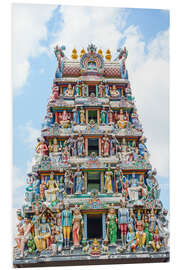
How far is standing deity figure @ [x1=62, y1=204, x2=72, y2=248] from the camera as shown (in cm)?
1265

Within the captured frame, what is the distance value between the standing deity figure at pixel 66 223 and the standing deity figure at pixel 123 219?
157 cm

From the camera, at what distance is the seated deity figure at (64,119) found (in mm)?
14657

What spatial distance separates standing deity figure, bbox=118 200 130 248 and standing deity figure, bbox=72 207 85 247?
122 cm

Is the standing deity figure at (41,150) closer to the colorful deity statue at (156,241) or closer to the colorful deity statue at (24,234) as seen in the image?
the colorful deity statue at (24,234)

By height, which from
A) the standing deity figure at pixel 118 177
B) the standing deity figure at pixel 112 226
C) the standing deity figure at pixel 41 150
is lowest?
the standing deity figure at pixel 112 226

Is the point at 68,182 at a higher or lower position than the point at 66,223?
higher

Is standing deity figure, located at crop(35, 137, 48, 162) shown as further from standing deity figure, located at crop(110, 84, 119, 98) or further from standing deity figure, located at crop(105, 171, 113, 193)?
standing deity figure, located at crop(110, 84, 119, 98)

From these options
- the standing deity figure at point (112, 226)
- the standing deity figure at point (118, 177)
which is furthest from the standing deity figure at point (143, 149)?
the standing deity figure at point (112, 226)

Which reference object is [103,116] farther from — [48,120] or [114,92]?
[48,120]

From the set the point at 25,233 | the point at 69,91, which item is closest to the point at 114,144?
the point at 69,91

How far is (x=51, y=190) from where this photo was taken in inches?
527

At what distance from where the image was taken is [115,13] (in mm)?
13094

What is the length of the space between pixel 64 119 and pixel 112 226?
168 inches
